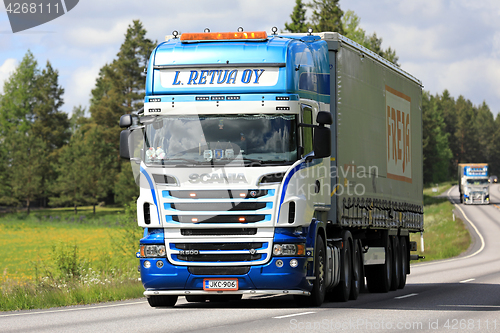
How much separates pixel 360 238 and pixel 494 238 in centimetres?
4317

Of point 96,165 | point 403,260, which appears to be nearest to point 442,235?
point 403,260

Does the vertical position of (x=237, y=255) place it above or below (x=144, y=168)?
below

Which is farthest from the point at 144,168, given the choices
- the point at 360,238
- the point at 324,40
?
the point at 360,238

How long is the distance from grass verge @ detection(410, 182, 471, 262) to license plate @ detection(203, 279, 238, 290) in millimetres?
29365

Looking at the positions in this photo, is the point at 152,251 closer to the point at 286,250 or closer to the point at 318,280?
the point at 286,250

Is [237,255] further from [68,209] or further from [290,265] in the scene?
[68,209]

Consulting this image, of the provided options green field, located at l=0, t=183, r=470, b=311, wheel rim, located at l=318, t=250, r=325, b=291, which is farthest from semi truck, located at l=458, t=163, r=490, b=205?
wheel rim, located at l=318, t=250, r=325, b=291

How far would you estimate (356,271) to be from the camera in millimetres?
16562

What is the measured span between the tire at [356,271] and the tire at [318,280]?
2.54 meters

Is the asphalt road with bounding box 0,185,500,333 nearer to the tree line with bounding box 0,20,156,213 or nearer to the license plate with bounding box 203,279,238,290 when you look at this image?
the license plate with bounding box 203,279,238,290

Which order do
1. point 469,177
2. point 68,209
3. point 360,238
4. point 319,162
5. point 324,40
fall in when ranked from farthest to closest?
point 68,209 → point 469,177 → point 360,238 → point 324,40 → point 319,162

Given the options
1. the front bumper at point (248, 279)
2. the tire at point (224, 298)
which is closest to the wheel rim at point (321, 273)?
the front bumper at point (248, 279)

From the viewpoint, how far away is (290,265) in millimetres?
12406

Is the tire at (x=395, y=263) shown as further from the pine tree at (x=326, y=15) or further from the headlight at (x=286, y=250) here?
the pine tree at (x=326, y=15)
